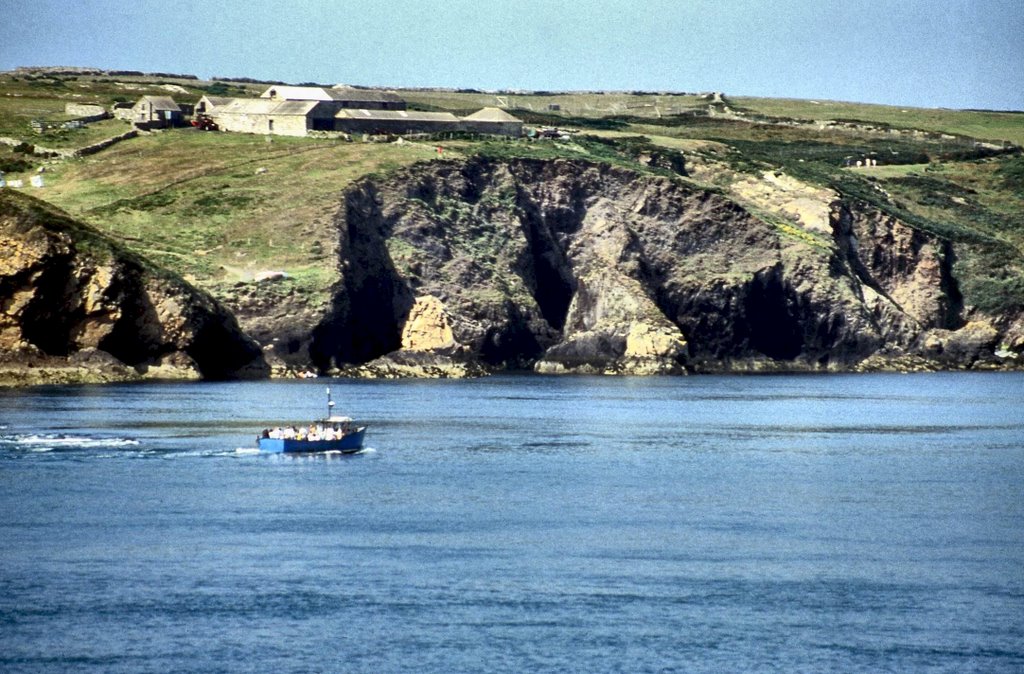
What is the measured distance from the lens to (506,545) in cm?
6544

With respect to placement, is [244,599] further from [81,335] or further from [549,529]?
[81,335]

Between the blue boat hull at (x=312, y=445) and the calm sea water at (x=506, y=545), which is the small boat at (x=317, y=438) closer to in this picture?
the blue boat hull at (x=312, y=445)

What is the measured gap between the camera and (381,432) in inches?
4107

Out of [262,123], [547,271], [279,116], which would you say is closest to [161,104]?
[262,123]

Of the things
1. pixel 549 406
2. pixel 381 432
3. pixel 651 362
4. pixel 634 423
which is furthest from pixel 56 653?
pixel 651 362

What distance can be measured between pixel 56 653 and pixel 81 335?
91.9 metres

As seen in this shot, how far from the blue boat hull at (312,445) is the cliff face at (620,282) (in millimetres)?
58801

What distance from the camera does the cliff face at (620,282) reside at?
530ft

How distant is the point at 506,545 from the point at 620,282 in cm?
10706

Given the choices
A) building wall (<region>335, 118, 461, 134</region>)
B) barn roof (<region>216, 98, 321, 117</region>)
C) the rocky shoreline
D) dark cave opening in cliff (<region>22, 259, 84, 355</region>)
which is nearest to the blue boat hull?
the rocky shoreline

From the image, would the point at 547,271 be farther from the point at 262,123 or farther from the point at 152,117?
the point at 152,117

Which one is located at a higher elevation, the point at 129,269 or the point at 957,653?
the point at 129,269

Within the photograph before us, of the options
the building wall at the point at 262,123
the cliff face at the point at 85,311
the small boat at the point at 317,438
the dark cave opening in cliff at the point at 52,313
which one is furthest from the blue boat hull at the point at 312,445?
the building wall at the point at 262,123

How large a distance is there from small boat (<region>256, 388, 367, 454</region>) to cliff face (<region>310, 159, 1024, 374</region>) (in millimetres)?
58347
